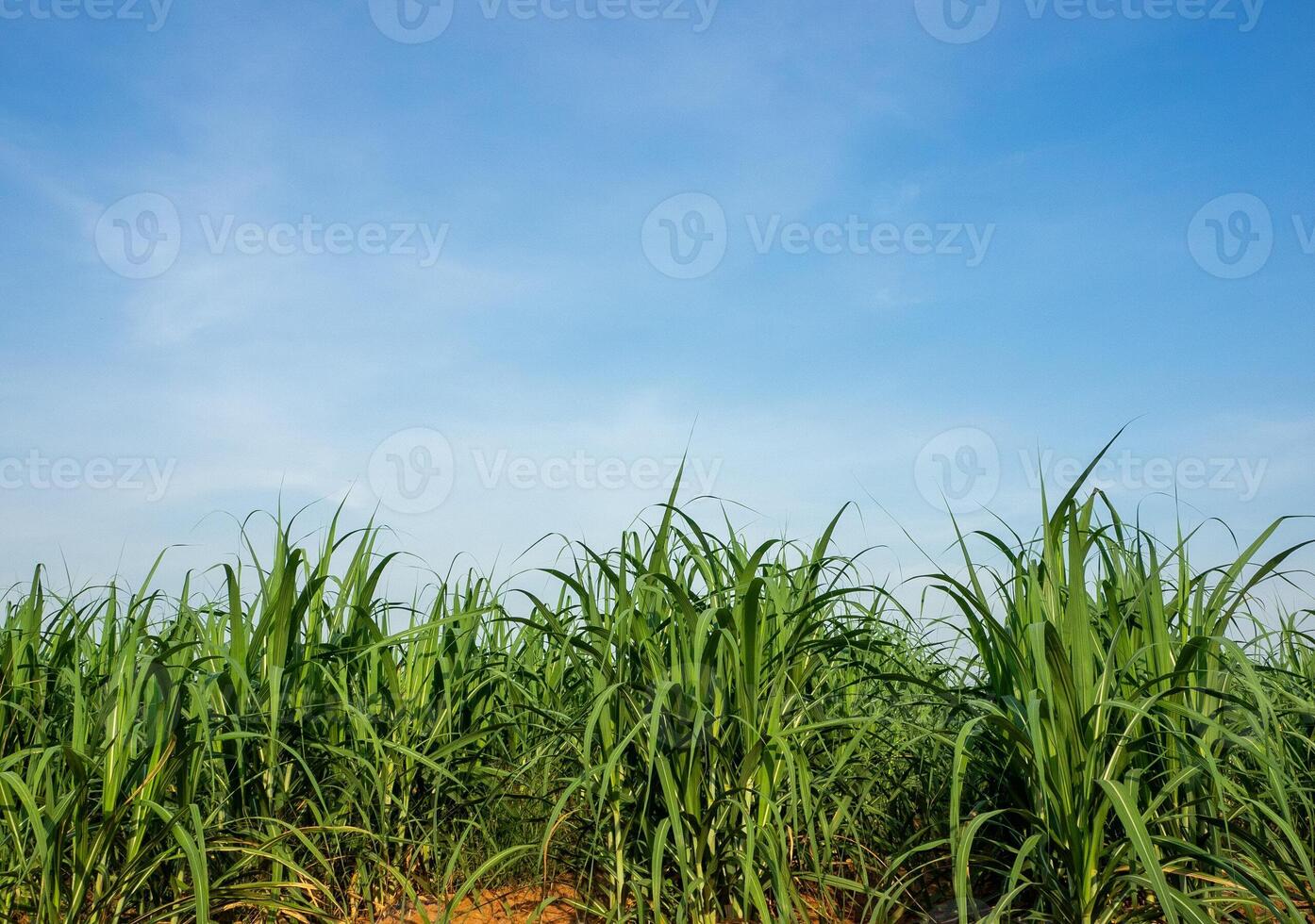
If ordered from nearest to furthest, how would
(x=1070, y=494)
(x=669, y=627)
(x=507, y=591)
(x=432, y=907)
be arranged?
(x=1070, y=494) < (x=669, y=627) < (x=432, y=907) < (x=507, y=591)

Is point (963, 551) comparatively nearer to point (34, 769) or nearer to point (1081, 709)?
point (1081, 709)

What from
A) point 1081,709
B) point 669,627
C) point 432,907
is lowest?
point 432,907

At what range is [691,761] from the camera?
2490mm

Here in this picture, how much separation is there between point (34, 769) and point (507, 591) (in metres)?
1.56

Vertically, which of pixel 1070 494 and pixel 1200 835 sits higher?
pixel 1070 494

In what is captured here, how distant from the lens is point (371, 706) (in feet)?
10.6

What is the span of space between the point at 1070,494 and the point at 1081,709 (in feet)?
1.84

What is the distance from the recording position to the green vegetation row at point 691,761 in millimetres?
2287

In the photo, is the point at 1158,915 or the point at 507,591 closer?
the point at 1158,915

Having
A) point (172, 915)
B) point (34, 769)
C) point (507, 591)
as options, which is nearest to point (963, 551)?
point (507, 591)

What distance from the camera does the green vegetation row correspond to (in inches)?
90.0

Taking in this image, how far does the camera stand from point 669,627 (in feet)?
8.86

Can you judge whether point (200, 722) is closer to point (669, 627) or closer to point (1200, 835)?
point (669, 627)

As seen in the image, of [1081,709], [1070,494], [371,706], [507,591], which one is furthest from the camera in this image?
[507,591]
